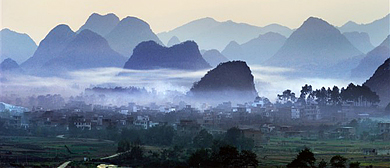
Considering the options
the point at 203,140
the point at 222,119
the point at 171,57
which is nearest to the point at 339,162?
the point at 203,140

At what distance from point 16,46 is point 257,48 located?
69.7 feet

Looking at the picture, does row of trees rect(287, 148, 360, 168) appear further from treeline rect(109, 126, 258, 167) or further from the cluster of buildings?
the cluster of buildings

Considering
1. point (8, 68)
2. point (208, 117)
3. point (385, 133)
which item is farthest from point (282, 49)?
point (385, 133)

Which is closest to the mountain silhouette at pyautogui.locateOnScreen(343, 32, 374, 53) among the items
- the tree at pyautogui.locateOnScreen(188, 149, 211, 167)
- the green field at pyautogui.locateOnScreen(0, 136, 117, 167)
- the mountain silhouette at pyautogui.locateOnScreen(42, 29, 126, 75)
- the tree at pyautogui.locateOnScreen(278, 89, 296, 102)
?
the mountain silhouette at pyautogui.locateOnScreen(42, 29, 126, 75)

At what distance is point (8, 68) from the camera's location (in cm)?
5594

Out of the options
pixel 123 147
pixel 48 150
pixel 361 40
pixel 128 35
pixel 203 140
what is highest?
pixel 128 35

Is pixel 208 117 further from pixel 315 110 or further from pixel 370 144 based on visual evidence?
pixel 370 144

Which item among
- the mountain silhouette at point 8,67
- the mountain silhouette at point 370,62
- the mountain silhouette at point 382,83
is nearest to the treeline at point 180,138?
the mountain silhouette at point 382,83

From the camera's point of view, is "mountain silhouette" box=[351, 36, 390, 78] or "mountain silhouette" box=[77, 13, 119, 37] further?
"mountain silhouette" box=[77, 13, 119, 37]

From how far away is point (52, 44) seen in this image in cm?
6525

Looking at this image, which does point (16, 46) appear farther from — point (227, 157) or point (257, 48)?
point (227, 157)

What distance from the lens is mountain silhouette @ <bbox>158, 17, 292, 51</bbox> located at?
2383 inches

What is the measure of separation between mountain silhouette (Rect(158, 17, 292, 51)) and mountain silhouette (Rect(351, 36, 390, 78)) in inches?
414

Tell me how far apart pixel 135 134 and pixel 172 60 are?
92.2 ft
